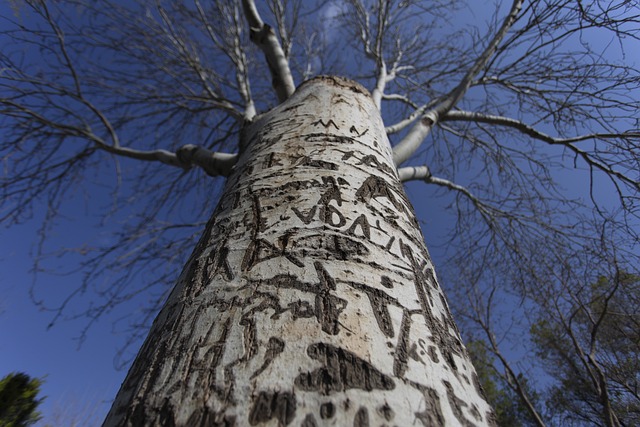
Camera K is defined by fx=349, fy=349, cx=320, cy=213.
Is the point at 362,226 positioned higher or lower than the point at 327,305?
higher

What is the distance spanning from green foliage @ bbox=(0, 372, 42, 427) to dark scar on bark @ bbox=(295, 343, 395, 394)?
344cm

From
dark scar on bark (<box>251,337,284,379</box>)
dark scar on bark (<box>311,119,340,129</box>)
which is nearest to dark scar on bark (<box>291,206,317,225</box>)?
dark scar on bark (<box>251,337,284,379</box>)

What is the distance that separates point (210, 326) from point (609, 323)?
164 inches

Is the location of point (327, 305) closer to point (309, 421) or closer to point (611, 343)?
point (309, 421)

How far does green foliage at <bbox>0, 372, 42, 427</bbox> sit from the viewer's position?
105 inches

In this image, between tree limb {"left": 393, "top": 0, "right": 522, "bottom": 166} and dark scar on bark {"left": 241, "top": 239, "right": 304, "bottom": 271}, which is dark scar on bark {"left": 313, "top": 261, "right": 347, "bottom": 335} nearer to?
dark scar on bark {"left": 241, "top": 239, "right": 304, "bottom": 271}

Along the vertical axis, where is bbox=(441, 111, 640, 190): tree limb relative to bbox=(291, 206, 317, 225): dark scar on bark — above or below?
above

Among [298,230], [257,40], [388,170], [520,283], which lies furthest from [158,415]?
[520,283]

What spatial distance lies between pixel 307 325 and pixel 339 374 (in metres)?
0.08

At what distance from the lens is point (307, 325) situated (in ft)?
1.60

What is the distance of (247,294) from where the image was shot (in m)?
0.54

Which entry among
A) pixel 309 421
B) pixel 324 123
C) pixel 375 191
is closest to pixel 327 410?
pixel 309 421

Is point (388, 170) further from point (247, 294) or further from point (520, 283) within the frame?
point (520, 283)

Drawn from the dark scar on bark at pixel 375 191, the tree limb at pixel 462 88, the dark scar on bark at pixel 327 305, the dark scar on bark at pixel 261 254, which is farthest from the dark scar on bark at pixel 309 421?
the tree limb at pixel 462 88
